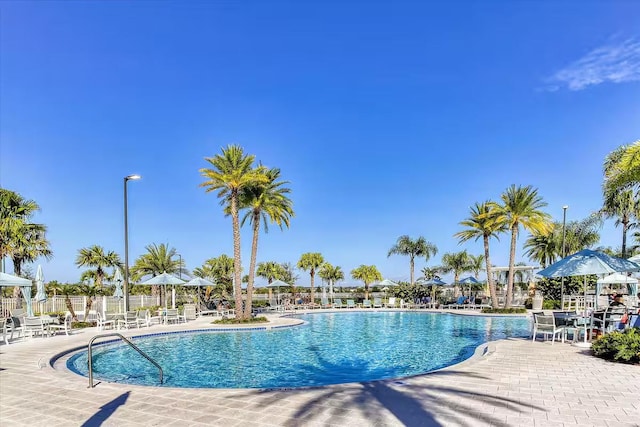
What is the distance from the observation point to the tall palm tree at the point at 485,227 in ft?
86.7

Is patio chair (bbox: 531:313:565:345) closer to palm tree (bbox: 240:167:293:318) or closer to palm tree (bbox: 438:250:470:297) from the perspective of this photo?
palm tree (bbox: 240:167:293:318)

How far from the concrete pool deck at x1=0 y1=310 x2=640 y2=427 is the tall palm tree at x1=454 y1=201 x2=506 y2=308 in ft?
62.7

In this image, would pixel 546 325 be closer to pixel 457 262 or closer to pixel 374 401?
pixel 374 401

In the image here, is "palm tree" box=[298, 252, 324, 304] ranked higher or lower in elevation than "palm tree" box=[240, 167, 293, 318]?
lower

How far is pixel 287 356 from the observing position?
1232 centimetres

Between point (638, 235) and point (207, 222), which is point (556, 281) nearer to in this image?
point (638, 235)

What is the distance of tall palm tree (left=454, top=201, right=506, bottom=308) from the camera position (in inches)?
1041

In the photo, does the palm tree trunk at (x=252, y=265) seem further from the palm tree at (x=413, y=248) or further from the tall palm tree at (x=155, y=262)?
the palm tree at (x=413, y=248)

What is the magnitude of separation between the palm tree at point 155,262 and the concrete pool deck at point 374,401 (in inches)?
1200

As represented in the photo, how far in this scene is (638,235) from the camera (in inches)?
1388

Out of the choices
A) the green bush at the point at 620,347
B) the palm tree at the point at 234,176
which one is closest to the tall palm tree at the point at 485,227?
the palm tree at the point at 234,176

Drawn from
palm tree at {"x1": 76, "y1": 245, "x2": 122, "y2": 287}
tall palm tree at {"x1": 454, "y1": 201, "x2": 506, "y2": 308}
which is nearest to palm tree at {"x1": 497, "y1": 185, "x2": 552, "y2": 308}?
tall palm tree at {"x1": 454, "y1": 201, "x2": 506, "y2": 308}

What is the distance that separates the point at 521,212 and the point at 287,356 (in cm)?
1927

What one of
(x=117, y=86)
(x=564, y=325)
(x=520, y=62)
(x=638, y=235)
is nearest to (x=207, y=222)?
(x=117, y=86)
